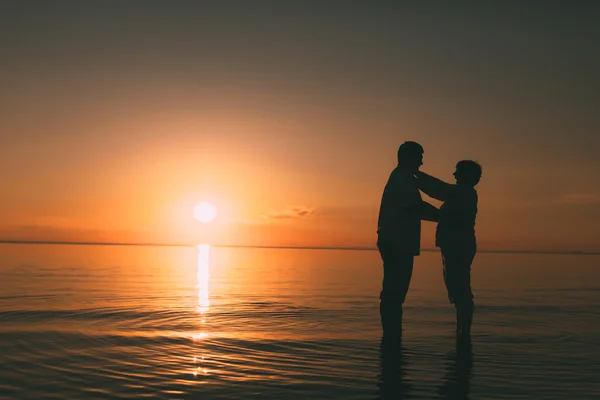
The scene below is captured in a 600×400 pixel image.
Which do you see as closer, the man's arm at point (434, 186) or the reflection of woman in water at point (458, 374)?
the reflection of woman in water at point (458, 374)

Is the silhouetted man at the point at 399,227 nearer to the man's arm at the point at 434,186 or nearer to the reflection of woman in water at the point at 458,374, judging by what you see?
the man's arm at the point at 434,186

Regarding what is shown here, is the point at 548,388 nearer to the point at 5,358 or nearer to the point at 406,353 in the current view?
the point at 406,353

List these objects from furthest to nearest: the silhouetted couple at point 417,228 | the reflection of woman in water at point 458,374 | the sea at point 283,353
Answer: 1. the silhouetted couple at point 417,228
2. the sea at point 283,353
3. the reflection of woman in water at point 458,374

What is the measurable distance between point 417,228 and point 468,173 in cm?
120

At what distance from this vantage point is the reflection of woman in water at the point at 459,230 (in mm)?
8492

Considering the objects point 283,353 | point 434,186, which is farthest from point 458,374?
point 434,186

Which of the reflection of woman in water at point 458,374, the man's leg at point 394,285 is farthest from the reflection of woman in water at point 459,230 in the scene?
the man's leg at point 394,285

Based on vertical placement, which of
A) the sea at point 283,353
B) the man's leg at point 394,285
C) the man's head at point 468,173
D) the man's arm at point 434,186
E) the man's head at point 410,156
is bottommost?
the sea at point 283,353

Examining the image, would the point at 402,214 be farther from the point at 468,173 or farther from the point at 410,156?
the point at 468,173

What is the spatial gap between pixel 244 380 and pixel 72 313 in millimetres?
7562

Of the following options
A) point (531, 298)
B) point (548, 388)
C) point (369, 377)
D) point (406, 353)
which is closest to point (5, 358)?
point (369, 377)

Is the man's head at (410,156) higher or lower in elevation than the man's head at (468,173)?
higher

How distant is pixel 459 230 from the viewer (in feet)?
28.2

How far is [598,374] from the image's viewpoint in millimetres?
6781
